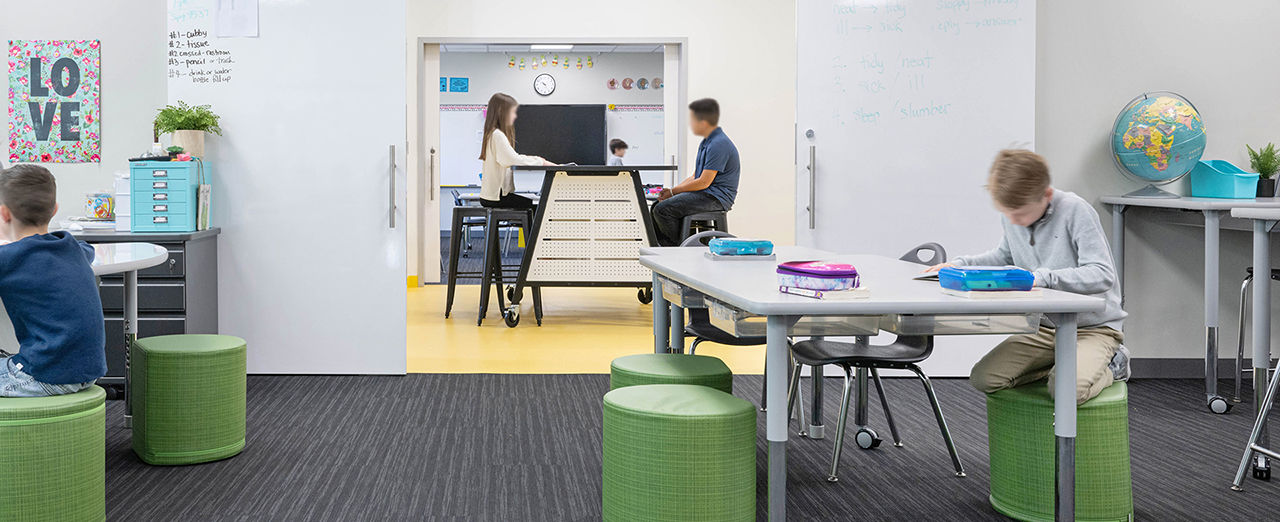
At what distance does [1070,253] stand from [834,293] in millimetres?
899

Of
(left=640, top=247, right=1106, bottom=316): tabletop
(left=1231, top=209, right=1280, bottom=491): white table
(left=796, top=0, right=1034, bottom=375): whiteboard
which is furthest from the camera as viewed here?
(left=796, top=0, right=1034, bottom=375): whiteboard

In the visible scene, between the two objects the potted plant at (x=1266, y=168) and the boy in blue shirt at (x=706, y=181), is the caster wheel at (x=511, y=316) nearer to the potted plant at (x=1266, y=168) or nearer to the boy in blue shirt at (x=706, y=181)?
the boy in blue shirt at (x=706, y=181)

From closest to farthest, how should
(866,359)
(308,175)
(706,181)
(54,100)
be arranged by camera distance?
(866,359) < (308,175) < (54,100) < (706,181)

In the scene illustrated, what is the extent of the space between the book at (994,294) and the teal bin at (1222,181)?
2.71m

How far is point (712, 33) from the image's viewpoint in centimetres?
768

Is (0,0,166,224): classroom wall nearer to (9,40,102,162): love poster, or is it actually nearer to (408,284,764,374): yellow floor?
(9,40,102,162): love poster

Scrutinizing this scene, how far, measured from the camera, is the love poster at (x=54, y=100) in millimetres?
4758

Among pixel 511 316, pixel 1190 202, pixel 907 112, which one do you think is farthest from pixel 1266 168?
pixel 511 316

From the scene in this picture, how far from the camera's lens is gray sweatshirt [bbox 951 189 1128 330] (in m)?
2.45

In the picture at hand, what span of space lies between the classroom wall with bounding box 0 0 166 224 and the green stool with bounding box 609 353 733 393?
122 inches

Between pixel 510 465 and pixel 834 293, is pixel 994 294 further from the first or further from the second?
pixel 510 465

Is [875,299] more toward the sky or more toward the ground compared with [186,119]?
more toward the ground

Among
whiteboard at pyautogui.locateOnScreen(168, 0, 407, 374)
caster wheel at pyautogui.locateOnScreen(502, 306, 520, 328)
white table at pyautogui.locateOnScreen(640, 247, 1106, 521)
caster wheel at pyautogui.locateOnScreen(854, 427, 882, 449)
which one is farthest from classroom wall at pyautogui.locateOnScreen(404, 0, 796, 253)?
white table at pyautogui.locateOnScreen(640, 247, 1106, 521)

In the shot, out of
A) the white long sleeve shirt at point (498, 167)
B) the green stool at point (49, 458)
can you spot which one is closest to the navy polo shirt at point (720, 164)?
the white long sleeve shirt at point (498, 167)
